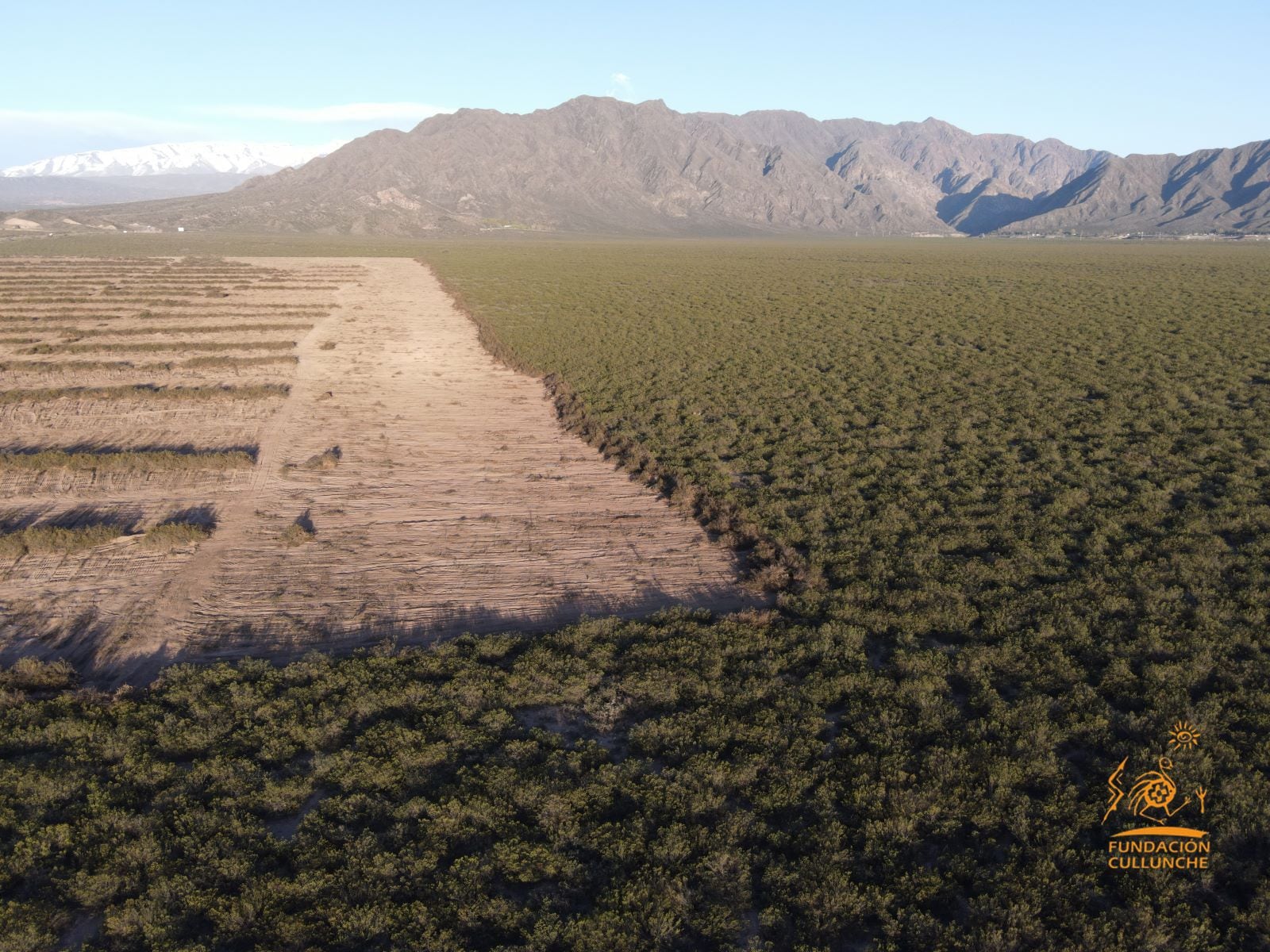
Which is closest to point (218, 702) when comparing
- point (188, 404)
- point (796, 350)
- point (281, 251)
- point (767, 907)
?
point (767, 907)

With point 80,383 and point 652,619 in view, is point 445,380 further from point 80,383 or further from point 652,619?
point 652,619

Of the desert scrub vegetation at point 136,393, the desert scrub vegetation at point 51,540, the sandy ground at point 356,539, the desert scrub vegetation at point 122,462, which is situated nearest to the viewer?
the sandy ground at point 356,539

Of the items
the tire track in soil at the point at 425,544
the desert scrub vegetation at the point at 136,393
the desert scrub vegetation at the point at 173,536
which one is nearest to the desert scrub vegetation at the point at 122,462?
the tire track in soil at the point at 425,544

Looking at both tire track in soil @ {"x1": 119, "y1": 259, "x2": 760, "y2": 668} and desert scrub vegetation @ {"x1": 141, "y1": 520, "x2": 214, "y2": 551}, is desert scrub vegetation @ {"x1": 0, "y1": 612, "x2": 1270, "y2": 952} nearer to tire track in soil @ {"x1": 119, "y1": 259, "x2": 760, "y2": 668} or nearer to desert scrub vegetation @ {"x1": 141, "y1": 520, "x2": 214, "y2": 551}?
tire track in soil @ {"x1": 119, "y1": 259, "x2": 760, "y2": 668}

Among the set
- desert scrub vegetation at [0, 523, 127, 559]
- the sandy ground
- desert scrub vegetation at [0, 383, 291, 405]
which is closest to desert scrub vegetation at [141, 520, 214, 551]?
the sandy ground

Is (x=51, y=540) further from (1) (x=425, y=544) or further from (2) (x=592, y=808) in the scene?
(2) (x=592, y=808)

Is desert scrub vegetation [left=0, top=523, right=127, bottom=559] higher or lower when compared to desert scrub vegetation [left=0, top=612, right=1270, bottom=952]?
higher

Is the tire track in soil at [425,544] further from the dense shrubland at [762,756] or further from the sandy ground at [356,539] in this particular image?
the dense shrubland at [762,756]
